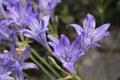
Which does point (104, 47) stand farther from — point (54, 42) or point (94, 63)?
point (54, 42)

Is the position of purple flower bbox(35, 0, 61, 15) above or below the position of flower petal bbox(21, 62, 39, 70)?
above

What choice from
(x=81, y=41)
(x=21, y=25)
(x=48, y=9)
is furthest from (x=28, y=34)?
(x=48, y=9)

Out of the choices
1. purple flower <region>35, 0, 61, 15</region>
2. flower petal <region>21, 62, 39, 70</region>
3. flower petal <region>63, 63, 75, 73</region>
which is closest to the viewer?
flower petal <region>63, 63, 75, 73</region>

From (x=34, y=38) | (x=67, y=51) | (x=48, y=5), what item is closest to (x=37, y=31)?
(x=34, y=38)

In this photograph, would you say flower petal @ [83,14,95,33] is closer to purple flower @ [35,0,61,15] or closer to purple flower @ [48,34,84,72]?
purple flower @ [48,34,84,72]

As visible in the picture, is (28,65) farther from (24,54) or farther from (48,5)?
(48,5)

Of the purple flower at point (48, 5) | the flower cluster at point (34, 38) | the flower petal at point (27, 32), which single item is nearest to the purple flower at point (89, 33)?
the flower cluster at point (34, 38)

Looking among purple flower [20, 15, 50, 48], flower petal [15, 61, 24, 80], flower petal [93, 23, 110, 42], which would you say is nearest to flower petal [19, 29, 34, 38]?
purple flower [20, 15, 50, 48]
